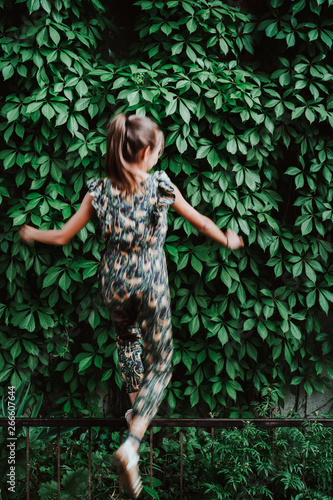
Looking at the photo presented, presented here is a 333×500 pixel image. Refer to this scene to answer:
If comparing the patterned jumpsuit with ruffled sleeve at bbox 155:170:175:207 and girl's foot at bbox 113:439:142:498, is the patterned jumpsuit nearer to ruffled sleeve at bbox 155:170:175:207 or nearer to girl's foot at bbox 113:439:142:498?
ruffled sleeve at bbox 155:170:175:207

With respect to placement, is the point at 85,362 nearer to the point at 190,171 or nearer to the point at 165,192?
the point at 190,171

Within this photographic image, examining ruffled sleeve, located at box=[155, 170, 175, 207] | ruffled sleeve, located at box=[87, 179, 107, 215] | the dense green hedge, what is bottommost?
the dense green hedge

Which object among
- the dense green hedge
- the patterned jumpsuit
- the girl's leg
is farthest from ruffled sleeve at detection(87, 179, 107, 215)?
the dense green hedge

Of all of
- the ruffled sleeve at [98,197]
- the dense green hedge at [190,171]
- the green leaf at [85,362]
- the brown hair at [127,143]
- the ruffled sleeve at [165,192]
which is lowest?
the green leaf at [85,362]

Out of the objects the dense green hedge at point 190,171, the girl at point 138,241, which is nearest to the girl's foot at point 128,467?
the girl at point 138,241

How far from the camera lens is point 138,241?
5.16ft

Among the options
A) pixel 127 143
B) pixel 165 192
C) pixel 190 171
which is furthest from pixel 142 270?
pixel 190 171

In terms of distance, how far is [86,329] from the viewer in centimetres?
319

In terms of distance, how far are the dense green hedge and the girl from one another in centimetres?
116

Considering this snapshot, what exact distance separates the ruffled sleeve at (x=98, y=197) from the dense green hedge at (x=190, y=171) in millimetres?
1103

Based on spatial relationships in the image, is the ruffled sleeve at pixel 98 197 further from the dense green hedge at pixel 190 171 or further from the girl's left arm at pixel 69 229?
the dense green hedge at pixel 190 171

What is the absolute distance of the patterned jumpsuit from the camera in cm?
157

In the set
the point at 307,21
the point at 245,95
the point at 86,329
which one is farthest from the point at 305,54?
the point at 86,329

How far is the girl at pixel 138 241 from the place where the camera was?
5.03ft
